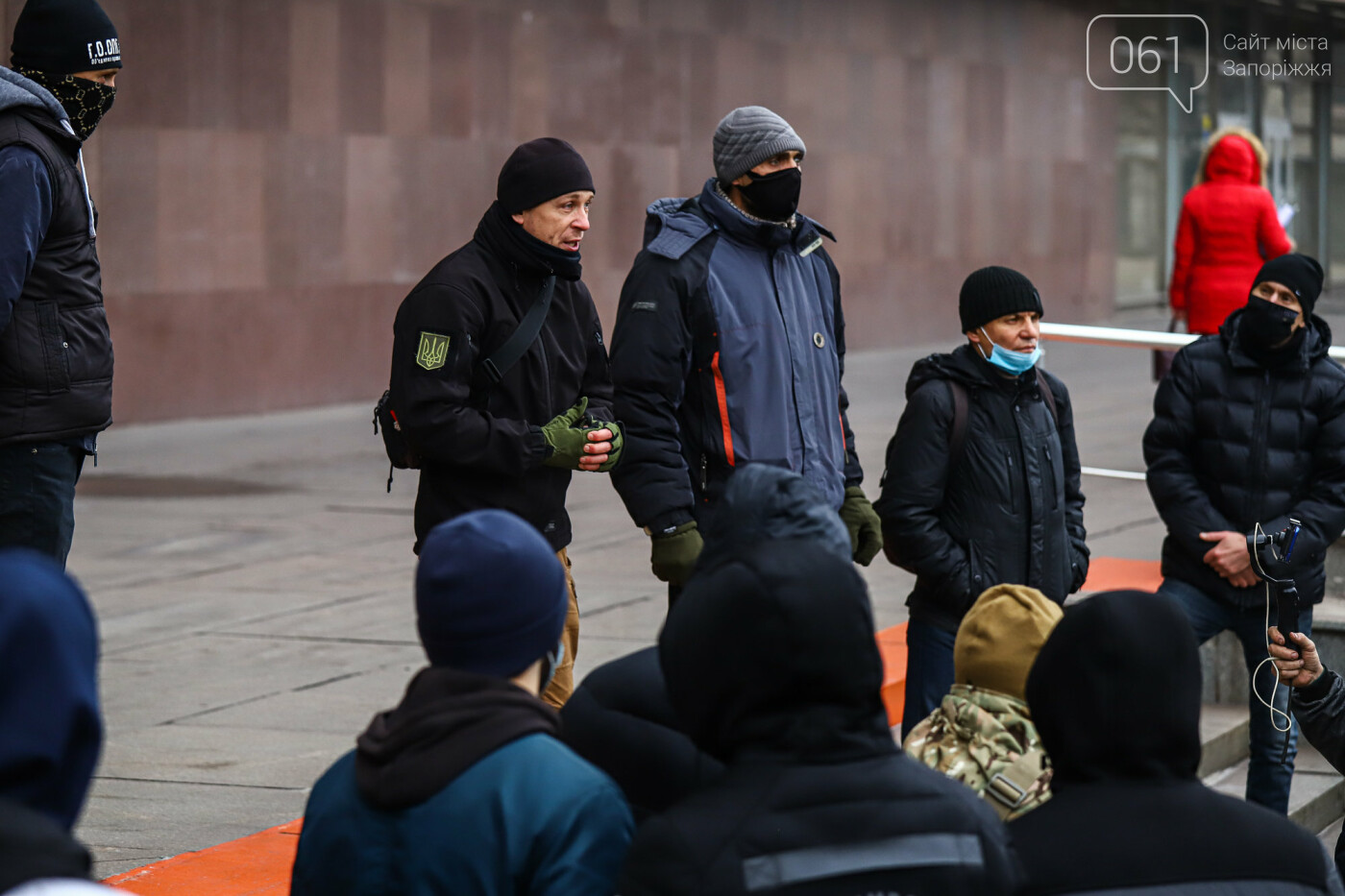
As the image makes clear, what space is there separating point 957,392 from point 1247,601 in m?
1.31

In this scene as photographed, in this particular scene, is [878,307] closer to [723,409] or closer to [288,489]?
[288,489]

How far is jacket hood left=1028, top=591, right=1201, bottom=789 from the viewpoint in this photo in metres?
2.62

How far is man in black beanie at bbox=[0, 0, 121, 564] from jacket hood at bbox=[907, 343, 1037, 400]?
220 cm

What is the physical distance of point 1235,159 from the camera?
477 inches

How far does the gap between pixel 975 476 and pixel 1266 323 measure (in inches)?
44.0

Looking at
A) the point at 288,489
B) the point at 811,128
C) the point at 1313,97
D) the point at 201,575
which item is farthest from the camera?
the point at 1313,97

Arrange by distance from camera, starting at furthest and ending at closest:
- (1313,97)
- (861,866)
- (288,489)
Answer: (1313,97) < (288,489) < (861,866)

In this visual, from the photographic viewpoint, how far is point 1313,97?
115ft

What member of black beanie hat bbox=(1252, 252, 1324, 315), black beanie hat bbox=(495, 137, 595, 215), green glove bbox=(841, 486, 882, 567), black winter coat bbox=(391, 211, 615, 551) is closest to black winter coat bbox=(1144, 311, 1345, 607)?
black beanie hat bbox=(1252, 252, 1324, 315)

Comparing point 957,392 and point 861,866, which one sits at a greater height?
point 957,392

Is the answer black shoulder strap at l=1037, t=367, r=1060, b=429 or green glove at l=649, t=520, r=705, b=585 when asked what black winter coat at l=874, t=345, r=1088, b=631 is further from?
green glove at l=649, t=520, r=705, b=585

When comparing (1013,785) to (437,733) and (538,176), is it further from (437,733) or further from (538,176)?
(538,176)

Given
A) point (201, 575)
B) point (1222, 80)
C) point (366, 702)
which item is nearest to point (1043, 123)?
point (1222, 80)

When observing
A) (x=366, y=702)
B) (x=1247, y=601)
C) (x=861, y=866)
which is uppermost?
(x=861, y=866)
